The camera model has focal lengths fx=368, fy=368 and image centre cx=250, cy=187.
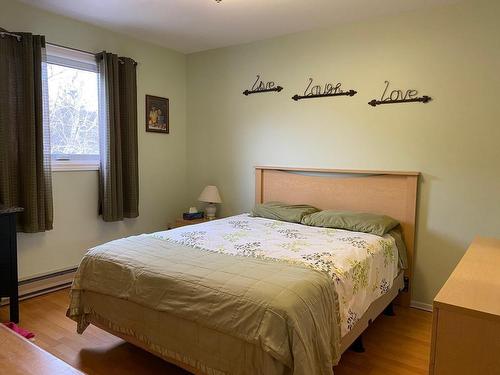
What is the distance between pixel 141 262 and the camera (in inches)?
79.7

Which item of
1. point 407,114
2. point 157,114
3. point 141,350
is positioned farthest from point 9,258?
point 407,114

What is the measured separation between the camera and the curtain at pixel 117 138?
340cm

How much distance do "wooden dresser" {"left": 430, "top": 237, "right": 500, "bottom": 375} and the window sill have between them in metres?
3.04

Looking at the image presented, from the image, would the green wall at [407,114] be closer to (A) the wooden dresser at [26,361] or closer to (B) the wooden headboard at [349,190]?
(B) the wooden headboard at [349,190]

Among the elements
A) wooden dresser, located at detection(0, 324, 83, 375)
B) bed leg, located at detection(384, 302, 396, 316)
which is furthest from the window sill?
bed leg, located at detection(384, 302, 396, 316)

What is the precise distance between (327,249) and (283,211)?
1012 mm

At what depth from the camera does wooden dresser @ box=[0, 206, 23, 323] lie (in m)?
2.47

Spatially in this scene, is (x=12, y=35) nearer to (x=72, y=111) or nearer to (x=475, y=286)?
(x=72, y=111)

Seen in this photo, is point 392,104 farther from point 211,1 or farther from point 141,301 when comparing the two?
point 141,301

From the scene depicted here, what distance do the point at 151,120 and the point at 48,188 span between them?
133 cm

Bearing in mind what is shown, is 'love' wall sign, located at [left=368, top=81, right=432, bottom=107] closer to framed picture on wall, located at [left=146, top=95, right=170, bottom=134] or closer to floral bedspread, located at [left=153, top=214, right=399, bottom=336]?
floral bedspread, located at [left=153, top=214, right=399, bottom=336]

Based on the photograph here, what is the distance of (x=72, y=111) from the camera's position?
3330mm

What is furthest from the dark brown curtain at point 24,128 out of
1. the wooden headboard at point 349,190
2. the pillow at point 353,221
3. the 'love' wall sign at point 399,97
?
the 'love' wall sign at point 399,97

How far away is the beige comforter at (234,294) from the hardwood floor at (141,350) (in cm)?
25
